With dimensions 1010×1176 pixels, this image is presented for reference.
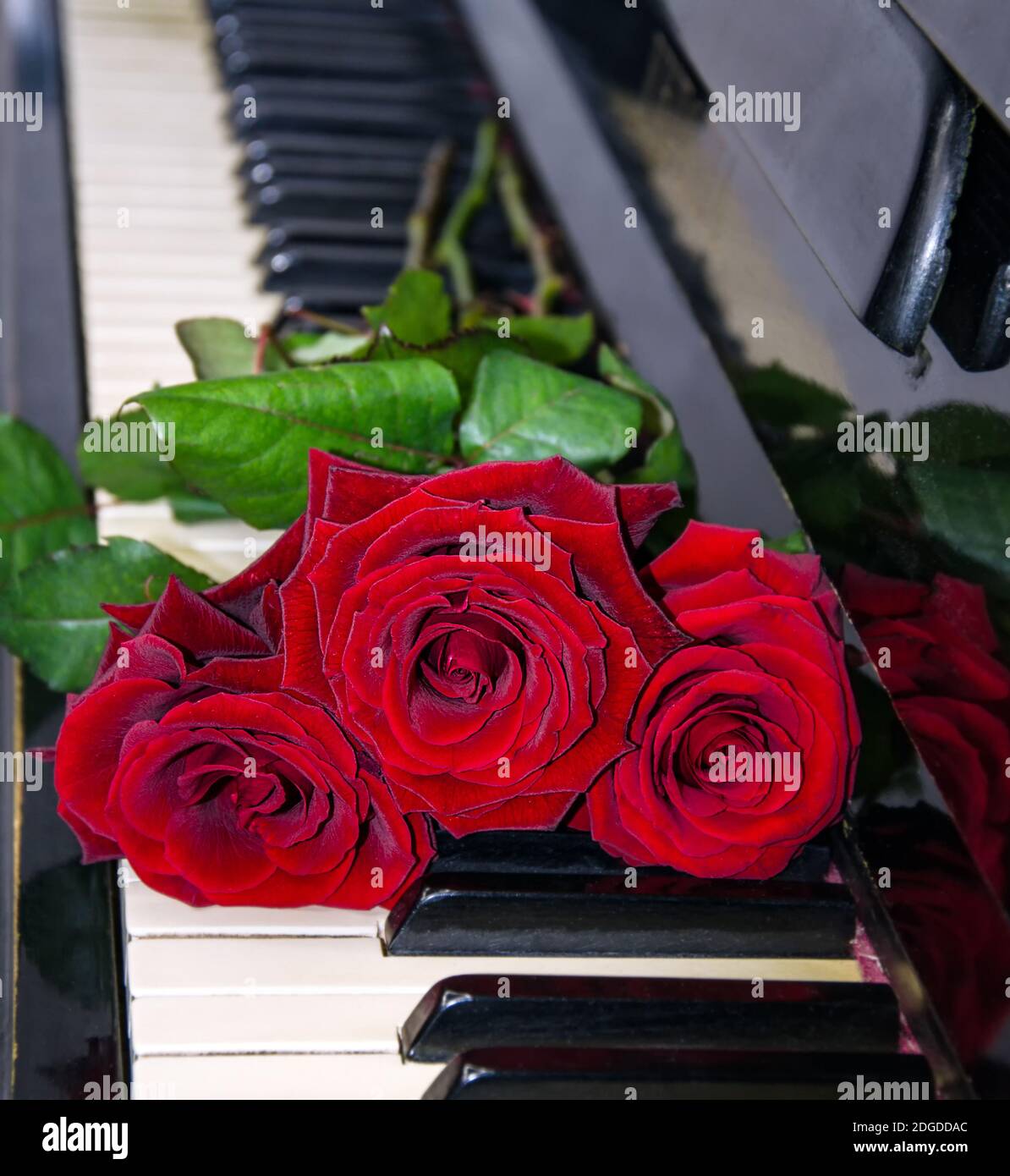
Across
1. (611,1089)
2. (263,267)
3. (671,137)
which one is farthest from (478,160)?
(611,1089)

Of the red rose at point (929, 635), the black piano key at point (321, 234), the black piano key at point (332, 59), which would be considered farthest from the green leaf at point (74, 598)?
the black piano key at point (332, 59)

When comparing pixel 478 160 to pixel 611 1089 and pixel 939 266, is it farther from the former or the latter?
pixel 611 1089

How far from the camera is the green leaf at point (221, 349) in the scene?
4.08 ft

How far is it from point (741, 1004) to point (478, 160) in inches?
53.1

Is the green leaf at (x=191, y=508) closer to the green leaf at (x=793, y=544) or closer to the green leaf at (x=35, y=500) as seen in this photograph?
the green leaf at (x=35, y=500)

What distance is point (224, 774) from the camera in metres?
0.87

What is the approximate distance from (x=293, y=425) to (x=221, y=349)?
33 centimetres

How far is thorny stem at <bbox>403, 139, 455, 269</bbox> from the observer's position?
1709 millimetres

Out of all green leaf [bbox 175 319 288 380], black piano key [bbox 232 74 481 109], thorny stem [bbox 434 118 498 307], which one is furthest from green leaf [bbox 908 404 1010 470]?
black piano key [bbox 232 74 481 109]

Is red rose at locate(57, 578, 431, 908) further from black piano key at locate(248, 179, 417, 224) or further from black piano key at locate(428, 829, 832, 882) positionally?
black piano key at locate(248, 179, 417, 224)

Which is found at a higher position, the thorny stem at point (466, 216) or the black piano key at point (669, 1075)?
the thorny stem at point (466, 216)

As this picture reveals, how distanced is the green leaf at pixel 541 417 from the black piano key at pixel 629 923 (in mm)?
326
